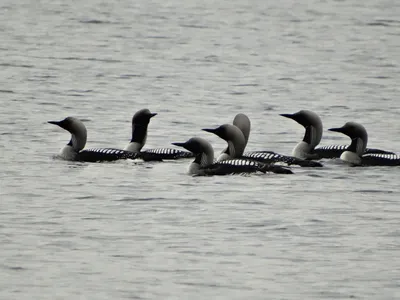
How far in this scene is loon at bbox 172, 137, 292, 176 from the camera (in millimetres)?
14403

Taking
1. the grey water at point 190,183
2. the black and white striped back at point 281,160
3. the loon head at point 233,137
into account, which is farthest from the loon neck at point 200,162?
the black and white striped back at point 281,160

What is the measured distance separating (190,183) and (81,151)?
2.12m

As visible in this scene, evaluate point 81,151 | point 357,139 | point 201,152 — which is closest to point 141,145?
point 81,151

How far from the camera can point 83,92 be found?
24.6 meters

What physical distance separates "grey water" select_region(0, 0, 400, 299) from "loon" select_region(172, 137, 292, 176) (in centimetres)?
11

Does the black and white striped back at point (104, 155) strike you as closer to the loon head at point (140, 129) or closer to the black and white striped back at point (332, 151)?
the loon head at point (140, 129)

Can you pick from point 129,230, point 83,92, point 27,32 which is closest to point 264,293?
point 129,230

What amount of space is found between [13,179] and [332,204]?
3.61 metres

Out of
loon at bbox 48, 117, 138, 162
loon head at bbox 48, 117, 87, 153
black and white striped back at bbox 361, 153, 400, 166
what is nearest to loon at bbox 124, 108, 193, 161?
loon at bbox 48, 117, 138, 162

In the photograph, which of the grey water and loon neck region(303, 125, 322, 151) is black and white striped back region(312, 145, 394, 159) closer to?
loon neck region(303, 125, 322, 151)

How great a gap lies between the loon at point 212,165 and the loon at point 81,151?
3.33ft

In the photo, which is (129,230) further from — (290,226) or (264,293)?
(264,293)

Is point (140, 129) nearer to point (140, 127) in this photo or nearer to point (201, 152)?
point (140, 127)

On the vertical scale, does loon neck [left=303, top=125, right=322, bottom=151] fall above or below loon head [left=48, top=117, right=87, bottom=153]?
above
